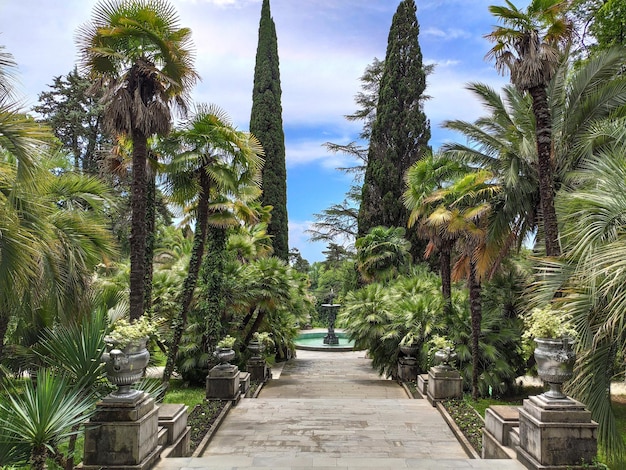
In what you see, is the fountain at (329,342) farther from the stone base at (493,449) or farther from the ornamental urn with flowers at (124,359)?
the ornamental urn with flowers at (124,359)

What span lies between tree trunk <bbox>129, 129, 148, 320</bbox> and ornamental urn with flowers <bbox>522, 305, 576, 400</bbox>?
6871 mm

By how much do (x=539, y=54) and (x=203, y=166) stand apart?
7.69 meters

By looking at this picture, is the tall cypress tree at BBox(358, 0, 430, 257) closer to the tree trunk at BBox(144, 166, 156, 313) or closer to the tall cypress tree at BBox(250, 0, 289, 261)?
the tall cypress tree at BBox(250, 0, 289, 261)

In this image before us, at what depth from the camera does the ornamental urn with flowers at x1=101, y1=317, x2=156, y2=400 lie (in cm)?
480

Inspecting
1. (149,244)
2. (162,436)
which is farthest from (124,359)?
(149,244)

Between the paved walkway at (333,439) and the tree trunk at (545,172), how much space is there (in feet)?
12.9

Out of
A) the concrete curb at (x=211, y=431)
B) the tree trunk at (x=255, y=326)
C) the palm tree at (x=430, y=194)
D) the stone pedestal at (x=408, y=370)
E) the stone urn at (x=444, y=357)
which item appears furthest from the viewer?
the tree trunk at (x=255, y=326)

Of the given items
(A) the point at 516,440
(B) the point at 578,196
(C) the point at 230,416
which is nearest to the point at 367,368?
(C) the point at 230,416

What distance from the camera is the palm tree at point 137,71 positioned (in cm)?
838

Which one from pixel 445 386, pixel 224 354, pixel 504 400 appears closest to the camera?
pixel 445 386

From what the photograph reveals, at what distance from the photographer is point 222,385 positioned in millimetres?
9523

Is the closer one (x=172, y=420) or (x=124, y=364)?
(x=124, y=364)

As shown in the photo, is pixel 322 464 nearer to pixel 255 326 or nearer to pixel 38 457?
pixel 38 457

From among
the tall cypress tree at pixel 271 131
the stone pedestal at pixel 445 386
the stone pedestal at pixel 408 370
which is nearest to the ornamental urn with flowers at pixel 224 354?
the stone pedestal at pixel 445 386
